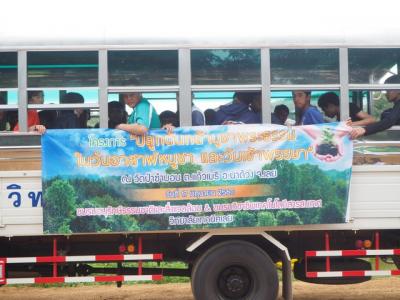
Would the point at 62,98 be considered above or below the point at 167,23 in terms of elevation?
below

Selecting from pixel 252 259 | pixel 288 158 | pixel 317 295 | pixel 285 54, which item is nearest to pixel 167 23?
pixel 285 54

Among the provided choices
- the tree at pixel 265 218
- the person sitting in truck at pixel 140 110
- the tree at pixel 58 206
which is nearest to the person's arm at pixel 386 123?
the tree at pixel 265 218

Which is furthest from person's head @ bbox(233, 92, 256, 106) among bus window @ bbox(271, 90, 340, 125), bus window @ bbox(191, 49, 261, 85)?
bus window @ bbox(271, 90, 340, 125)

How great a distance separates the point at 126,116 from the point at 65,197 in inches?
41.2

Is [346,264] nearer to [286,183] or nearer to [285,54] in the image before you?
[286,183]

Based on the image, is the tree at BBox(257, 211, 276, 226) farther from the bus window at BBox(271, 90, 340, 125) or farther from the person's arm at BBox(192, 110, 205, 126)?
the person's arm at BBox(192, 110, 205, 126)

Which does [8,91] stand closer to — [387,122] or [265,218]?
[265,218]

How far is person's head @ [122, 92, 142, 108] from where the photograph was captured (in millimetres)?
6887

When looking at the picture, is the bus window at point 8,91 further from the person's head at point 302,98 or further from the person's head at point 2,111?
the person's head at point 302,98

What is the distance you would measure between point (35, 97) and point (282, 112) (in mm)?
2591

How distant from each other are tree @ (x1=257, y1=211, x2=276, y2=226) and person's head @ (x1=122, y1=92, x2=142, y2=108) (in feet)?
5.65

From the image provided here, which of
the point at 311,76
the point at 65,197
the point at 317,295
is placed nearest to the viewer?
the point at 65,197

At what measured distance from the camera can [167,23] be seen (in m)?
7.01

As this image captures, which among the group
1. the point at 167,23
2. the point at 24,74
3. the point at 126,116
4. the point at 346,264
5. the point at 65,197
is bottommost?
the point at 346,264
